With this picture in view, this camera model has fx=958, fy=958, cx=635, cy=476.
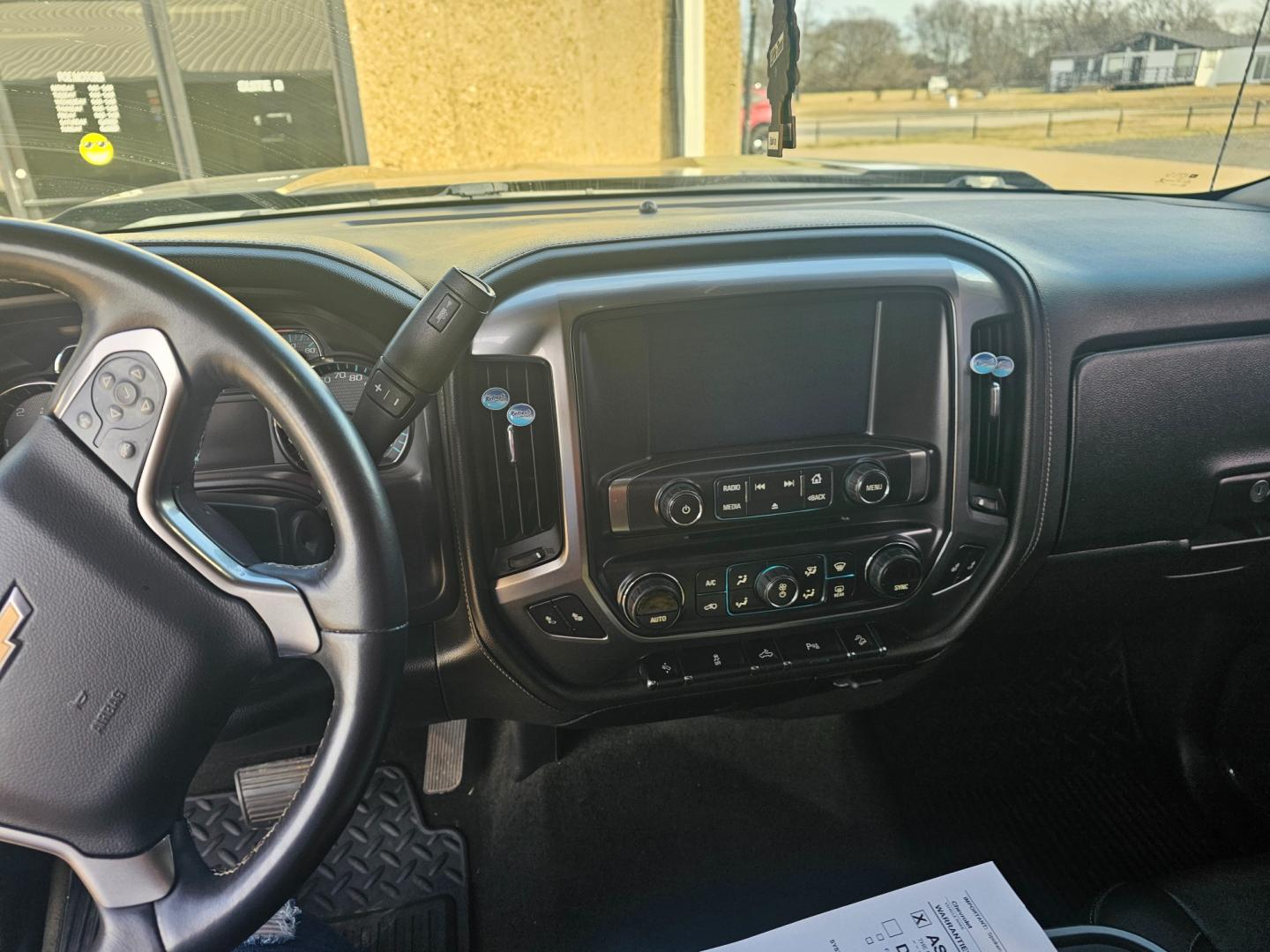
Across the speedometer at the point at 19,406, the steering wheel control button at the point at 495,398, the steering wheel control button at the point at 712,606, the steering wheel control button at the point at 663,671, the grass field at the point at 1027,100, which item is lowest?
the steering wheel control button at the point at 663,671

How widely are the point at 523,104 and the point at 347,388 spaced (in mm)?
1550

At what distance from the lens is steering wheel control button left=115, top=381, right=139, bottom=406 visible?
0.86 metres

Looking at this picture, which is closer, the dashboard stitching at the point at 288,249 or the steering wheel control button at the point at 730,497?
the dashboard stitching at the point at 288,249

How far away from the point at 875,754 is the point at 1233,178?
1.38 meters

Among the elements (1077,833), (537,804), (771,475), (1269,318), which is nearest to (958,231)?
(771,475)

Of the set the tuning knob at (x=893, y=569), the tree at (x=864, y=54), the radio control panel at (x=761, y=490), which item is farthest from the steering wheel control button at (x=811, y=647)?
the tree at (x=864, y=54)

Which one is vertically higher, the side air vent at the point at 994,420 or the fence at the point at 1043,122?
the fence at the point at 1043,122

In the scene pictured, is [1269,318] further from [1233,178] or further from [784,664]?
[784,664]

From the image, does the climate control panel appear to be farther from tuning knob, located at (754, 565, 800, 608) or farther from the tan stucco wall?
the tan stucco wall

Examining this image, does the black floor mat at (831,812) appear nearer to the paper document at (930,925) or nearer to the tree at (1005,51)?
the paper document at (930,925)

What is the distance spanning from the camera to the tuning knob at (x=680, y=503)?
132 centimetres

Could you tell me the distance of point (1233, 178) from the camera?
196 cm

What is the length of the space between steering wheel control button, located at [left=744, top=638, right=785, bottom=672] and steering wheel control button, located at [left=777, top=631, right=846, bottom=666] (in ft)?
0.04

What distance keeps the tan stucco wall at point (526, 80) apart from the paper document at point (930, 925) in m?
1.48
